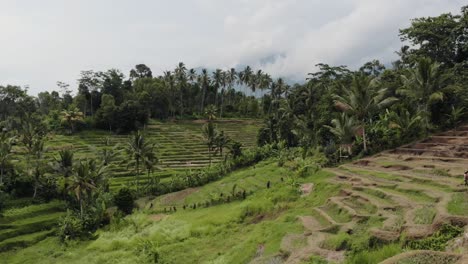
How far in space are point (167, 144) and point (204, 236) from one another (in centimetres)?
5115

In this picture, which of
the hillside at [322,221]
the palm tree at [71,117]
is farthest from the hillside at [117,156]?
the hillside at [322,221]

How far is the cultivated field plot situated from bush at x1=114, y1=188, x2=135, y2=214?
11.2 m

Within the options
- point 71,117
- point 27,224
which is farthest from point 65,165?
point 71,117

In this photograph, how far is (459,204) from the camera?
45.8 ft

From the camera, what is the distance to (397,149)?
103 feet

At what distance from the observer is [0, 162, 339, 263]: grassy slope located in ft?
58.9

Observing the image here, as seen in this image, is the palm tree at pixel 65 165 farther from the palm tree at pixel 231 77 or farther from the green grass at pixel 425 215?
the palm tree at pixel 231 77

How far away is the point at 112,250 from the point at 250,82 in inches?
3434

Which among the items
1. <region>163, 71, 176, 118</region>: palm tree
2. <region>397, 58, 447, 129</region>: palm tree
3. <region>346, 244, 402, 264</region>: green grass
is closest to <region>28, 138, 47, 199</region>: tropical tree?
<region>397, 58, 447, 129</region>: palm tree

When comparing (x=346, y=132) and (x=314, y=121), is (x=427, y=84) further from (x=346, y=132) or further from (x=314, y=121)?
(x=314, y=121)

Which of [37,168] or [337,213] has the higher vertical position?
[337,213]

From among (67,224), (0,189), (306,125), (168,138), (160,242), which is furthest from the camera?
(168,138)

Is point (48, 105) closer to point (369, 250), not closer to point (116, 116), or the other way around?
point (116, 116)

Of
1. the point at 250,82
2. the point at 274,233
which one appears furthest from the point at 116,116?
the point at 274,233
